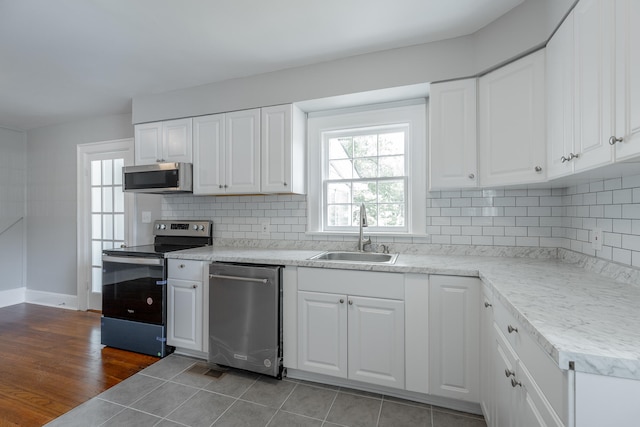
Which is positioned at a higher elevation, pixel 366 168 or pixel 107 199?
pixel 366 168

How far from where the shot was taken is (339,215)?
9.04 ft

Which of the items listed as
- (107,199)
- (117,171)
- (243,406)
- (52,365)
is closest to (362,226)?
(243,406)

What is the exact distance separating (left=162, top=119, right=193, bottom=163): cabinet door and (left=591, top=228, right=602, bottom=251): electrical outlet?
312cm

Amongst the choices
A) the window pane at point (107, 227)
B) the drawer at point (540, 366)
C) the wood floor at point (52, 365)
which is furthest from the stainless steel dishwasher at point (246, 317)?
the window pane at point (107, 227)

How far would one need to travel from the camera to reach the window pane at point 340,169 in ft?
9.00

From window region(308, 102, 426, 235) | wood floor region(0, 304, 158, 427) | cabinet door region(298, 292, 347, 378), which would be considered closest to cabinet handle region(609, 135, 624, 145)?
window region(308, 102, 426, 235)

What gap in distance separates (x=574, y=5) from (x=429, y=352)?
1.98 meters

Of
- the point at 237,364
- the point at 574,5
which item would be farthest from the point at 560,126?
the point at 237,364

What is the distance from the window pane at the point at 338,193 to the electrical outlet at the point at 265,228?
0.66 meters

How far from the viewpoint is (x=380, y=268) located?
6.20ft

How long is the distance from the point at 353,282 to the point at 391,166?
1.18 metres

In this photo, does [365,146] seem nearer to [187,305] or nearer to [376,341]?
[376,341]

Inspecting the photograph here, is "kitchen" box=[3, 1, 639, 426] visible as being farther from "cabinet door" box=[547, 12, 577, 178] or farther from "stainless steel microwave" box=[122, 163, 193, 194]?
"stainless steel microwave" box=[122, 163, 193, 194]

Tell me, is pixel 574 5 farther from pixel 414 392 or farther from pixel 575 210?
pixel 414 392
